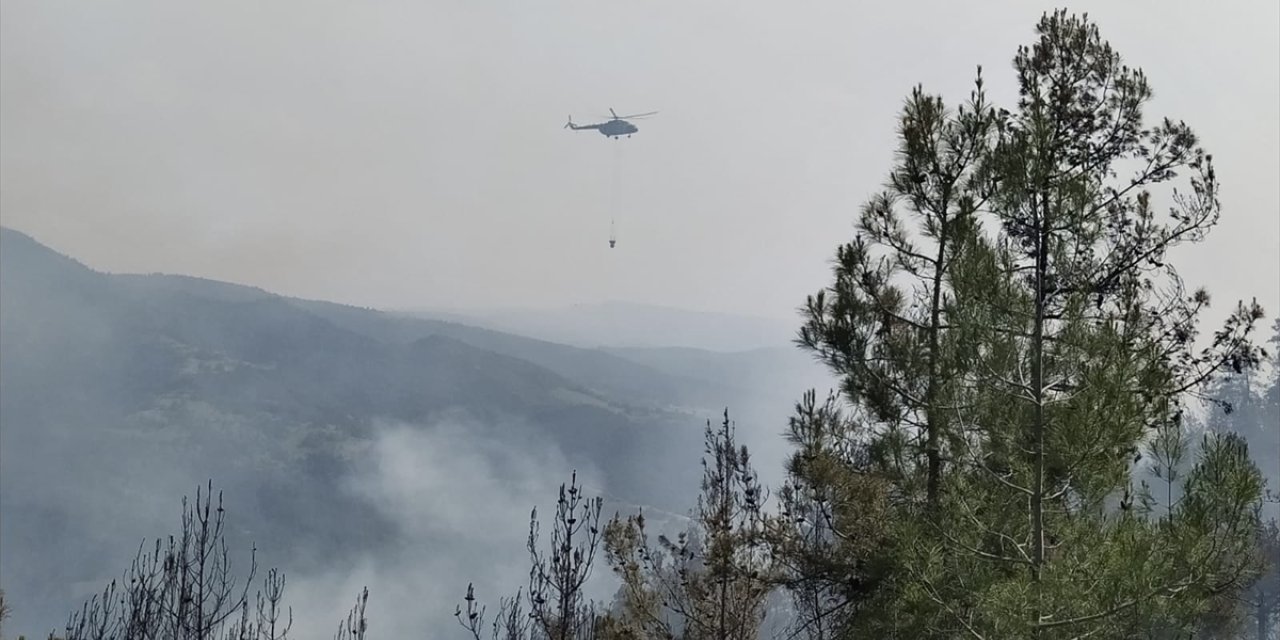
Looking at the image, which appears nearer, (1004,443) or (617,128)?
(1004,443)

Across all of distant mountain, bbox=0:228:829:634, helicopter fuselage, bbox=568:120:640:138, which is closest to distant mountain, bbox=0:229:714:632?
distant mountain, bbox=0:228:829:634

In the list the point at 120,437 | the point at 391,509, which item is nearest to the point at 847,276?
the point at 391,509

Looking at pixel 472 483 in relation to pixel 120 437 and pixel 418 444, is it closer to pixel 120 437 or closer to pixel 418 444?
pixel 418 444

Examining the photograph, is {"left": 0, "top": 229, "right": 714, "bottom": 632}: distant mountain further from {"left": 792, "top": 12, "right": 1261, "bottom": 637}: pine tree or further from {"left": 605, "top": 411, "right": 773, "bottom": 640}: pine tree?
{"left": 792, "top": 12, "right": 1261, "bottom": 637}: pine tree

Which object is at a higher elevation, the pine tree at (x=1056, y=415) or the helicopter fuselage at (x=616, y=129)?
the helicopter fuselage at (x=616, y=129)

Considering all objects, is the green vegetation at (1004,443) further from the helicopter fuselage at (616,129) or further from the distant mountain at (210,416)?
the distant mountain at (210,416)

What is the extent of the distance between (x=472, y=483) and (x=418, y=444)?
1742 cm

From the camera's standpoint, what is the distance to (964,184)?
891 cm

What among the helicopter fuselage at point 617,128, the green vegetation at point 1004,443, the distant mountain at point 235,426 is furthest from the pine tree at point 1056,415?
the distant mountain at point 235,426

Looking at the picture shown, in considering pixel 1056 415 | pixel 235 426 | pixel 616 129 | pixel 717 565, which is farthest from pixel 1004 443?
pixel 235 426

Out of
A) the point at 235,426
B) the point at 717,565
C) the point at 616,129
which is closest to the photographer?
the point at 717,565

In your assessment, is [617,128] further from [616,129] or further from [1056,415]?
[1056,415]

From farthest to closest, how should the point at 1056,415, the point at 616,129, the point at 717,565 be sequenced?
the point at 616,129 → the point at 717,565 → the point at 1056,415

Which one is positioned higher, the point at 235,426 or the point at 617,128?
the point at 617,128
